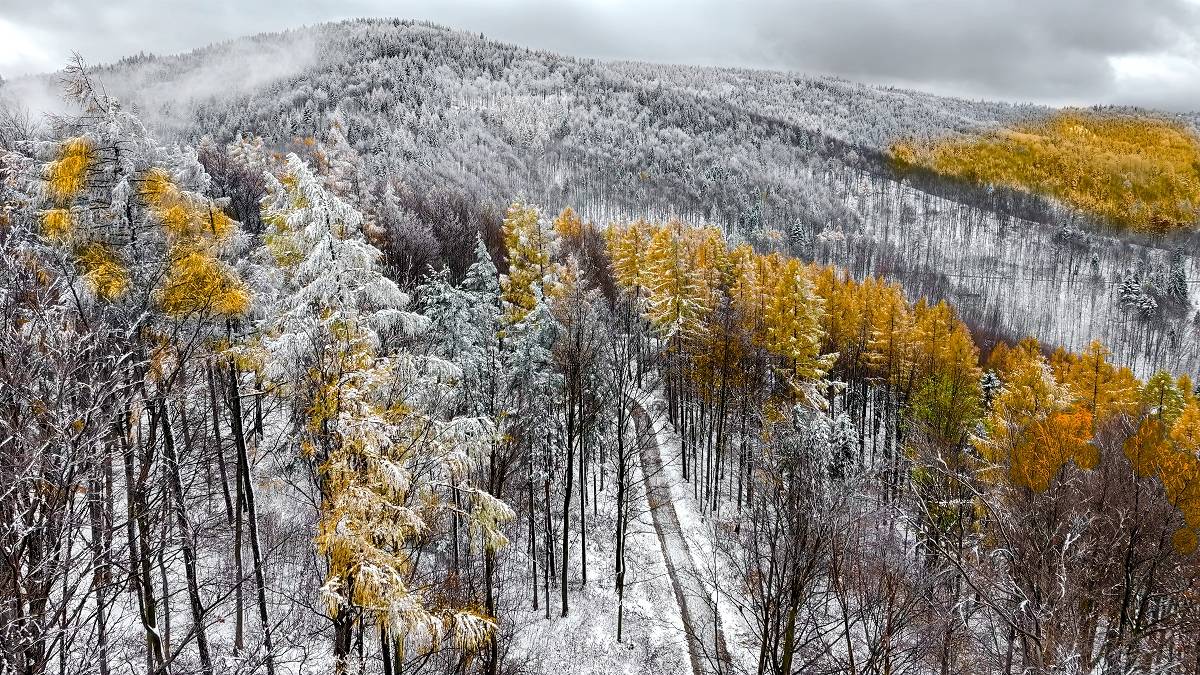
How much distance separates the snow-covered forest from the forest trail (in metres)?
0.18

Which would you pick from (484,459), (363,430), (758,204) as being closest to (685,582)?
(484,459)

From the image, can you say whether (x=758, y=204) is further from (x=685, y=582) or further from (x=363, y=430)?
(x=363, y=430)

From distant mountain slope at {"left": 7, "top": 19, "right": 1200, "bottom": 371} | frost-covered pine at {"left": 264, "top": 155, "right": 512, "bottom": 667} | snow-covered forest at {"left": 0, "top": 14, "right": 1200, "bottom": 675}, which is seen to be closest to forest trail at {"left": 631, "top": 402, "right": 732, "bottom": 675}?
snow-covered forest at {"left": 0, "top": 14, "right": 1200, "bottom": 675}

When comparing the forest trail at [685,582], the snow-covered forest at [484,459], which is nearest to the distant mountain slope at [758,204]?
the snow-covered forest at [484,459]

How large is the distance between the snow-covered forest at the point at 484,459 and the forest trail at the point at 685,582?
182 mm

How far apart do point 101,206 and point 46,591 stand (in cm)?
766

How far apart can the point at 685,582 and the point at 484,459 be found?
389 inches

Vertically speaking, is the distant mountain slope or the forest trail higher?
the distant mountain slope

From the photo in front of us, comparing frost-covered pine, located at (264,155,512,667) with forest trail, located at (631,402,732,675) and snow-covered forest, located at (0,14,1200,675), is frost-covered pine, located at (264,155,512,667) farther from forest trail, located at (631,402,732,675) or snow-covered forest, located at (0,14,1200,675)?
forest trail, located at (631,402,732,675)

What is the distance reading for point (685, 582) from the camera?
75.4 feet

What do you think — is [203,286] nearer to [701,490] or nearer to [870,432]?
[701,490]

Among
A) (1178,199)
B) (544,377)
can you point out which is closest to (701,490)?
(544,377)

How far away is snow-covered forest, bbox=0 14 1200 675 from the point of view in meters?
8.73

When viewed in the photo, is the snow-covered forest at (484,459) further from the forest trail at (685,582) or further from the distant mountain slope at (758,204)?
the distant mountain slope at (758,204)
